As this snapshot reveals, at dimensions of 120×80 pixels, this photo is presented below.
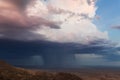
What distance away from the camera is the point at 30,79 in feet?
390

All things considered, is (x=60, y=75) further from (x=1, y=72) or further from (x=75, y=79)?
(x=1, y=72)

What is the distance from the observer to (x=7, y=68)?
12325cm

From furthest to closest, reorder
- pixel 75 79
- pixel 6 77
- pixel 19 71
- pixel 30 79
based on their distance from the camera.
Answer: pixel 75 79 < pixel 19 71 < pixel 30 79 < pixel 6 77

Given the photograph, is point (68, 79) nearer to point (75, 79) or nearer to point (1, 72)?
point (75, 79)

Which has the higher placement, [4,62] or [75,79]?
[4,62]

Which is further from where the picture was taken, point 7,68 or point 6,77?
point 7,68

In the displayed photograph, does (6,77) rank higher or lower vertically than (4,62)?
lower

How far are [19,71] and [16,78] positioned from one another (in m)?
11.8

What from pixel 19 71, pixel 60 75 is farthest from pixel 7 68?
pixel 60 75

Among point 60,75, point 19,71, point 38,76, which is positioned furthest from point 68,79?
point 19,71

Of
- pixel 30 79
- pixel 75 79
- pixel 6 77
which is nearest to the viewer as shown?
pixel 6 77

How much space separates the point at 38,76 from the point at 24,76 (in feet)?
24.7

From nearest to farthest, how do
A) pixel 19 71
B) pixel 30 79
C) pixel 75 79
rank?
pixel 30 79, pixel 19 71, pixel 75 79

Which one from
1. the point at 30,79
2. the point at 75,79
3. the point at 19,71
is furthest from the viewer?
the point at 75,79
